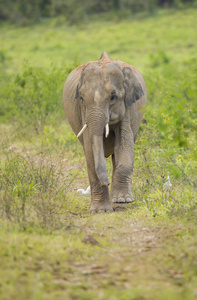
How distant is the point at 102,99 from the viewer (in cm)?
732

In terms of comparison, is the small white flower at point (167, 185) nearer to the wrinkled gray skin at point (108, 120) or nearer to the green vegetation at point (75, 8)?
the wrinkled gray skin at point (108, 120)

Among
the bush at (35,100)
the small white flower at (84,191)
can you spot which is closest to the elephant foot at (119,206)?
the small white flower at (84,191)

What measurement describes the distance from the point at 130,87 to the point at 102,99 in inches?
27.0

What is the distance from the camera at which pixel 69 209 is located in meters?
7.45

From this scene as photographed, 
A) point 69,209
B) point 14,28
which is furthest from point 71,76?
point 14,28

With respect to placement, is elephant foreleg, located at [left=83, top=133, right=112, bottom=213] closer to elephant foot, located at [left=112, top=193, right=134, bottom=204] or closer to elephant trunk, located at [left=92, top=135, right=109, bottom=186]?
elephant foot, located at [left=112, top=193, right=134, bottom=204]

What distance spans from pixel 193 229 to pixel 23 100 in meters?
8.54

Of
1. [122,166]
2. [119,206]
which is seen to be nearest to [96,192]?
[119,206]

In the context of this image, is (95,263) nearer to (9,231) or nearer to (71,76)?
(9,231)

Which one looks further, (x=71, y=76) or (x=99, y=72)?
(x=71, y=76)

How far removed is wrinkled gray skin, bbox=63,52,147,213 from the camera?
7293 mm

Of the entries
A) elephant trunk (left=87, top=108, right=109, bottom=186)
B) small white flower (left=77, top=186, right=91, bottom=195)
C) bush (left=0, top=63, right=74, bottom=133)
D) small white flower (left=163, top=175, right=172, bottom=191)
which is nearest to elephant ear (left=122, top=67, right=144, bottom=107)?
elephant trunk (left=87, top=108, right=109, bottom=186)

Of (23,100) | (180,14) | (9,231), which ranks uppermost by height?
(180,14)

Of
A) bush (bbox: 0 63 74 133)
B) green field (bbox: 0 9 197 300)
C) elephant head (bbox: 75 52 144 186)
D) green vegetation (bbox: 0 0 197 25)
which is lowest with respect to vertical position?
green field (bbox: 0 9 197 300)
